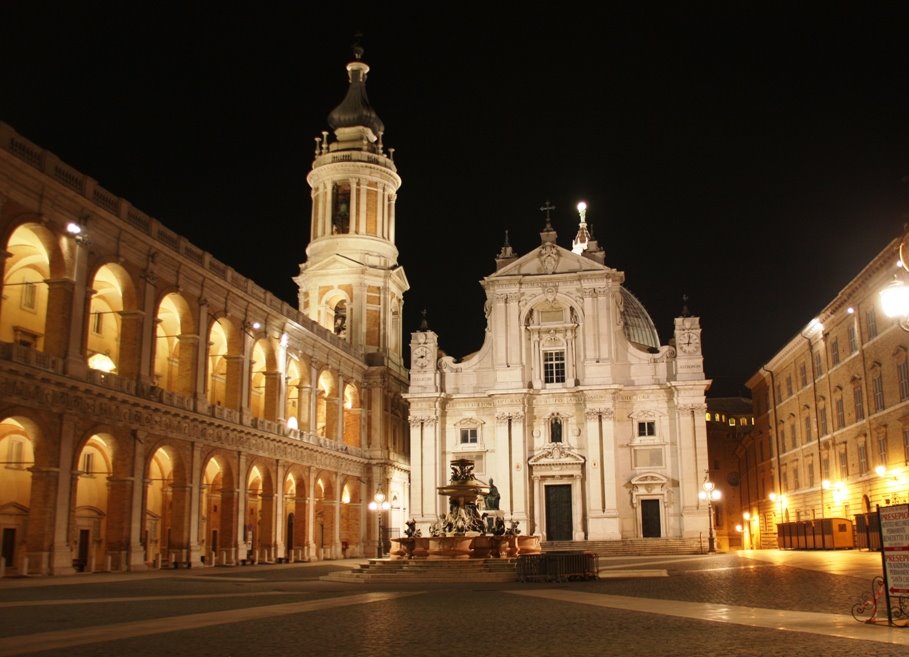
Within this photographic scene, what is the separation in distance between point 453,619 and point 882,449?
1360 inches

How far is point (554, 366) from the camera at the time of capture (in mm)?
59969

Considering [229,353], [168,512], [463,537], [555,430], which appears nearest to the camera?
[463,537]

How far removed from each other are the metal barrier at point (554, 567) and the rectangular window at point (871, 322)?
2544cm

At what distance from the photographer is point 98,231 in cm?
3388

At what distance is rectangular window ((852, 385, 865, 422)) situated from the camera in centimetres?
4653

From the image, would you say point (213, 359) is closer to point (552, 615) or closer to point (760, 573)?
point (760, 573)

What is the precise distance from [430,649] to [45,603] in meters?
11.2

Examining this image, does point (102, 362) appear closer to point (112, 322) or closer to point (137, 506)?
point (112, 322)

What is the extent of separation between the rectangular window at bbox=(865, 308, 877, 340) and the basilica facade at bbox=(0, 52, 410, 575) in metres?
29.9

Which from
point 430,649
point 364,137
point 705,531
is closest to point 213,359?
point 364,137

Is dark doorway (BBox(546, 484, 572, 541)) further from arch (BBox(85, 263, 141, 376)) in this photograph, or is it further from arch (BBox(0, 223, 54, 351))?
arch (BBox(0, 223, 54, 351))

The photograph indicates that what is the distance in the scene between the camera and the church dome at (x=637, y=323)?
77.2 metres

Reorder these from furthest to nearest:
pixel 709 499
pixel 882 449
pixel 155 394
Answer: pixel 709 499 → pixel 882 449 → pixel 155 394

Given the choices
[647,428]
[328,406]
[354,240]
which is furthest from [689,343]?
[354,240]
